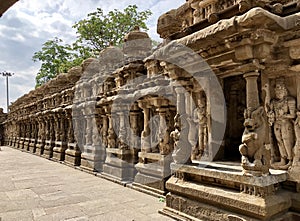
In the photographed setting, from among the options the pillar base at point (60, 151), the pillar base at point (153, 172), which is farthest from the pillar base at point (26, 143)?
the pillar base at point (153, 172)

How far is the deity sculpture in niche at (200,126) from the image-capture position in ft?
16.0

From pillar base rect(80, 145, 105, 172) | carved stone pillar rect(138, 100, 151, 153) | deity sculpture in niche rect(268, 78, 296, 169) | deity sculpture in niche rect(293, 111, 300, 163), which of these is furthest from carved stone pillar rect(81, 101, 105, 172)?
deity sculpture in niche rect(293, 111, 300, 163)

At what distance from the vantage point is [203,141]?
4938 millimetres

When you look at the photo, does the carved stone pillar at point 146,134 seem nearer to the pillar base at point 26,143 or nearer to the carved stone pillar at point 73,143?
the carved stone pillar at point 73,143

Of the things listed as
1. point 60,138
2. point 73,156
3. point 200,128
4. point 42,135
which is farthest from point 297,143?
point 42,135

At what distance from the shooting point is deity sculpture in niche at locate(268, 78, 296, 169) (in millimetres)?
3719

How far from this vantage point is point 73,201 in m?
5.69

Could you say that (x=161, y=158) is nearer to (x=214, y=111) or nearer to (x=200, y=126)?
(x=200, y=126)

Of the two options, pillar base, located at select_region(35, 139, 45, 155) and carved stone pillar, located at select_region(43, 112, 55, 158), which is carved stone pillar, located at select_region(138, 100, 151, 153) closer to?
carved stone pillar, located at select_region(43, 112, 55, 158)

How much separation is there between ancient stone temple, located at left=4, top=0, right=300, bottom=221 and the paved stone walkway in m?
0.45

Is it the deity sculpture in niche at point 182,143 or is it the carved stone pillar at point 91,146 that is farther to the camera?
the carved stone pillar at point 91,146

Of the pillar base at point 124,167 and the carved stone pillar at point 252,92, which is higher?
the carved stone pillar at point 252,92

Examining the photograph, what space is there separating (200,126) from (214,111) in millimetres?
361

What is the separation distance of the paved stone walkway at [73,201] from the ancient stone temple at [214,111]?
17.8 inches
